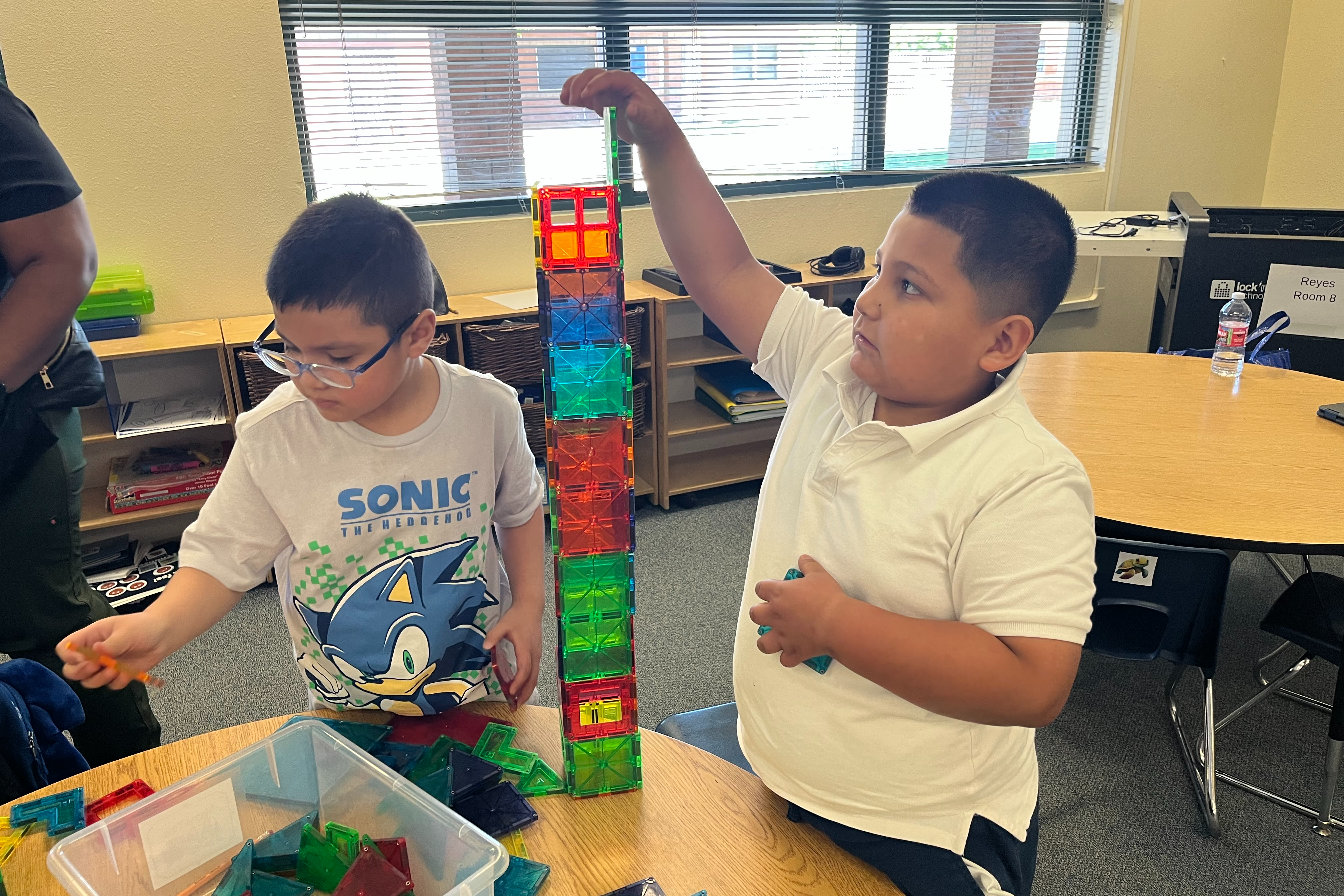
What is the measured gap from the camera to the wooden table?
2.78ft

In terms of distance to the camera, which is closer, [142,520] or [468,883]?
[468,883]

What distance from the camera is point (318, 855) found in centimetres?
84

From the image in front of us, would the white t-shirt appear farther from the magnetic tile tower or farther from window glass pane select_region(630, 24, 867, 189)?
window glass pane select_region(630, 24, 867, 189)

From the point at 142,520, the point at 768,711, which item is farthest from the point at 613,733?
the point at 142,520

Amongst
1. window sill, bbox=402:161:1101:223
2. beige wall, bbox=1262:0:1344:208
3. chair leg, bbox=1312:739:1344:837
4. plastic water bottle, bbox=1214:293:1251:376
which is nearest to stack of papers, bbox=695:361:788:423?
window sill, bbox=402:161:1101:223

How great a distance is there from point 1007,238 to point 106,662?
38.9 inches

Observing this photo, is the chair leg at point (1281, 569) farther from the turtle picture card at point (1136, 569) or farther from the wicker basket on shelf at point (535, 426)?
the wicker basket on shelf at point (535, 426)

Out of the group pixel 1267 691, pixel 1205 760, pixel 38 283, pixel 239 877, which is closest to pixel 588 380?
pixel 239 877

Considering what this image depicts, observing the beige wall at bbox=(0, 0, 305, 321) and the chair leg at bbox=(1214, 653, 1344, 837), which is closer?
the chair leg at bbox=(1214, 653, 1344, 837)

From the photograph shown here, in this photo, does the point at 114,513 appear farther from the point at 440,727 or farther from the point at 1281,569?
the point at 1281,569

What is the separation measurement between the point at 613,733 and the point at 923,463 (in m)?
0.42

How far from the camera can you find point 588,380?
847 millimetres

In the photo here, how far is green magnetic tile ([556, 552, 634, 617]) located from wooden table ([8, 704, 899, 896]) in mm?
216

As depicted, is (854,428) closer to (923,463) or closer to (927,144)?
(923,463)
